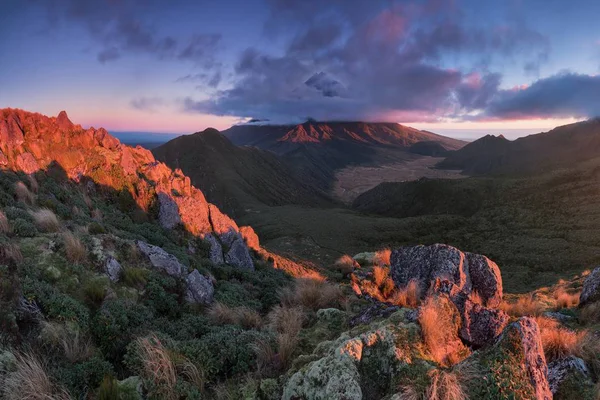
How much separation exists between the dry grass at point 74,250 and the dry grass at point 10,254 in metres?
0.95

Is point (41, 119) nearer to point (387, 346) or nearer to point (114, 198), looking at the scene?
point (114, 198)

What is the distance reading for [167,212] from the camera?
1859 cm

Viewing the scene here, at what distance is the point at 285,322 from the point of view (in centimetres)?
665

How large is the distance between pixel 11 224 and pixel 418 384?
976 cm

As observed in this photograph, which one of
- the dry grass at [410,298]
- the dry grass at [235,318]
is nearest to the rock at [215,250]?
the dry grass at [235,318]

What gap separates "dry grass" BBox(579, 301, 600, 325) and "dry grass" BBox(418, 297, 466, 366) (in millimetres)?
6688

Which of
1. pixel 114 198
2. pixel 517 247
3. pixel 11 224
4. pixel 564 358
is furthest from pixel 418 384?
pixel 517 247

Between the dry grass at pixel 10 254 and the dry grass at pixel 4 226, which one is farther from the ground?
the dry grass at pixel 4 226

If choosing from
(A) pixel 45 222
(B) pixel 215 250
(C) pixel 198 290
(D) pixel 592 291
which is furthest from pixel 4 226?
(D) pixel 592 291

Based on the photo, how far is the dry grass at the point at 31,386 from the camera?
3670mm

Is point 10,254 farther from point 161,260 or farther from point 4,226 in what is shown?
point 161,260

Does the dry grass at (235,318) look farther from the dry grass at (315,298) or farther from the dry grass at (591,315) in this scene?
the dry grass at (591,315)

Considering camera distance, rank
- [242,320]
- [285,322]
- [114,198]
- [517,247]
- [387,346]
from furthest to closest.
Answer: [517,247] → [114,198] → [242,320] → [285,322] → [387,346]

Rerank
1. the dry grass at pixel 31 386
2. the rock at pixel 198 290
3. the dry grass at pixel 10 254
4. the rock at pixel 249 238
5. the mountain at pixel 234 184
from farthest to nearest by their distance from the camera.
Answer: the mountain at pixel 234 184, the rock at pixel 249 238, the rock at pixel 198 290, the dry grass at pixel 10 254, the dry grass at pixel 31 386
